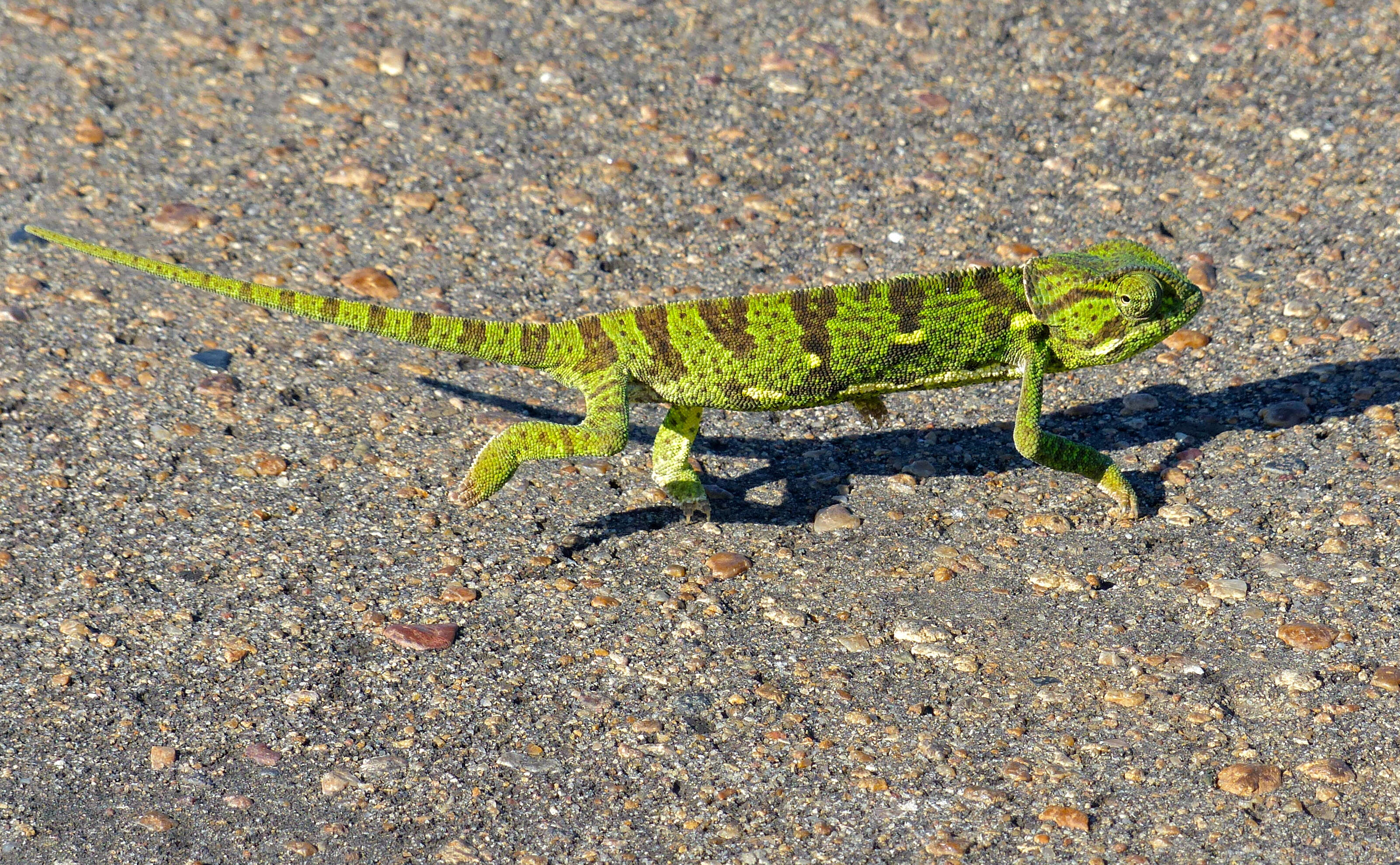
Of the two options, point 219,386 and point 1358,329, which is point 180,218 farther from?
point 1358,329

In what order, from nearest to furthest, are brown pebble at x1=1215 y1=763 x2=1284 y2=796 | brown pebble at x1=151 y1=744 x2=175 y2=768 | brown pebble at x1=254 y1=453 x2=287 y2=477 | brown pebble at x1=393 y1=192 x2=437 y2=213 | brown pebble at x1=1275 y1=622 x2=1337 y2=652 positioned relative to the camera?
brown pebble at x1=1215 y1=763 x2=1284 y2=796, brown pebble at x1=151 y1=744 x2=175 y2=768, brown pebble at x1=1275 y1=622 x2=1337 y2=652, brown pebble at x1=254 y1=453 x2=287 y2=477, brown pebble at x1=393 y1=192 x2=437 y2=213

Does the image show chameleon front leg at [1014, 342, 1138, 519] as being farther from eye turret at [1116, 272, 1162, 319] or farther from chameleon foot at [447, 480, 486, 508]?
chameleon foot at [447, 480, 486, 508]

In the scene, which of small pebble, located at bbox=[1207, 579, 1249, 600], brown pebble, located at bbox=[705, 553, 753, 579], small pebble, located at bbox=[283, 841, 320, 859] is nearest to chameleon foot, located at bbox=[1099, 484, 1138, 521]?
small pebble, located at bbox=[1207, 579, 1249, 600]

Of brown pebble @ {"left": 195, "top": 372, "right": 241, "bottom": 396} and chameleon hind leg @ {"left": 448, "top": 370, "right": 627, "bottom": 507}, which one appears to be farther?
brown pebble @ {"left": 195, "top": 372, "right": 241, "bottom": 396}

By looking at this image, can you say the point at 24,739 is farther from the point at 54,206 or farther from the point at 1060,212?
the point at 1060,212

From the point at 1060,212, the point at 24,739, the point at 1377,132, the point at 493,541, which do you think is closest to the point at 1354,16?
the point at 1377,132

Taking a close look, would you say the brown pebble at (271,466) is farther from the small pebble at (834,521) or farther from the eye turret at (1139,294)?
the eye turret at (1139,294)

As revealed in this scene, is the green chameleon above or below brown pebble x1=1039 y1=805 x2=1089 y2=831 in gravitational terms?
above

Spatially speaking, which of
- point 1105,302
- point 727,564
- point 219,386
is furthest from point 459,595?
point 1105,302
